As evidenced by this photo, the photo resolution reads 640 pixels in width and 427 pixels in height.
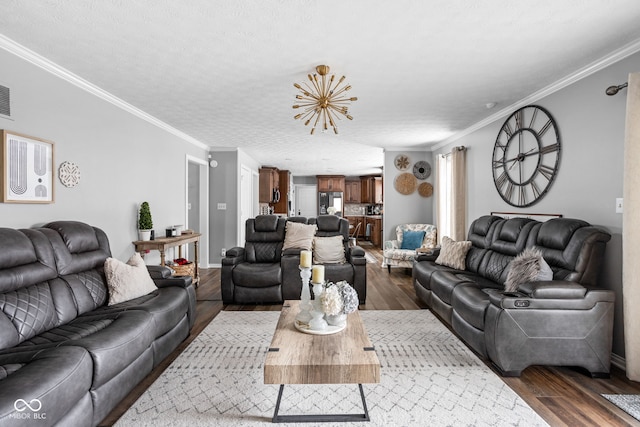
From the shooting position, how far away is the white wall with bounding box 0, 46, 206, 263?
104 inches

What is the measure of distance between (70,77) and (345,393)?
11.6ft

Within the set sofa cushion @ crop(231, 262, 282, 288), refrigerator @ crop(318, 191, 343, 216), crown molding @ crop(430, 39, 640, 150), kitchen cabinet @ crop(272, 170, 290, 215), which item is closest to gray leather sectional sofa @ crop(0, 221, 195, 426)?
sofa cushion @ crop(231, 262, 282, 288)

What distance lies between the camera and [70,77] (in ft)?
10.1

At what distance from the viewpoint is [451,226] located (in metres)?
5.70

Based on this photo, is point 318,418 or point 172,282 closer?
point 318,418

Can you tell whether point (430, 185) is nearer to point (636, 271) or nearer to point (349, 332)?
point (636, 271)

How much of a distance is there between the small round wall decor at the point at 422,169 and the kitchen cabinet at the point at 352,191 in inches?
207

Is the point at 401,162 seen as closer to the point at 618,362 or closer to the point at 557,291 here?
the point at 557,291

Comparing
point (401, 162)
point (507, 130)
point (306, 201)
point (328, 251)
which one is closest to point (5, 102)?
point (328, 251)

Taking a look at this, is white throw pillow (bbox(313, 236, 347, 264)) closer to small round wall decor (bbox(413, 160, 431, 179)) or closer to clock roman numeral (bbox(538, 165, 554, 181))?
clock roman numeral (bbox(538, 165, 554, 181))

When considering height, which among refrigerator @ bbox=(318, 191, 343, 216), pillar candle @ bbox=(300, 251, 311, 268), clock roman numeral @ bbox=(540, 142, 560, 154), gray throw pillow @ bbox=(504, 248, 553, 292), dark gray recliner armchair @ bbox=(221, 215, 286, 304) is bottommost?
dark gray recliner armchair @ bbox=(221, 215, 286, 304)

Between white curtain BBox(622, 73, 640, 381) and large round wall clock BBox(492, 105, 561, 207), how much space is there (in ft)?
3.25

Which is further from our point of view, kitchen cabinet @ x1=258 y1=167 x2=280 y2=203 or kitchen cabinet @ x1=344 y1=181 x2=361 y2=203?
kitchen cabinet @ x1=344 y1=181 x2=361 y2=203

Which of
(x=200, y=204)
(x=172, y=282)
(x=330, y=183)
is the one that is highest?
(x=330, y=183)
